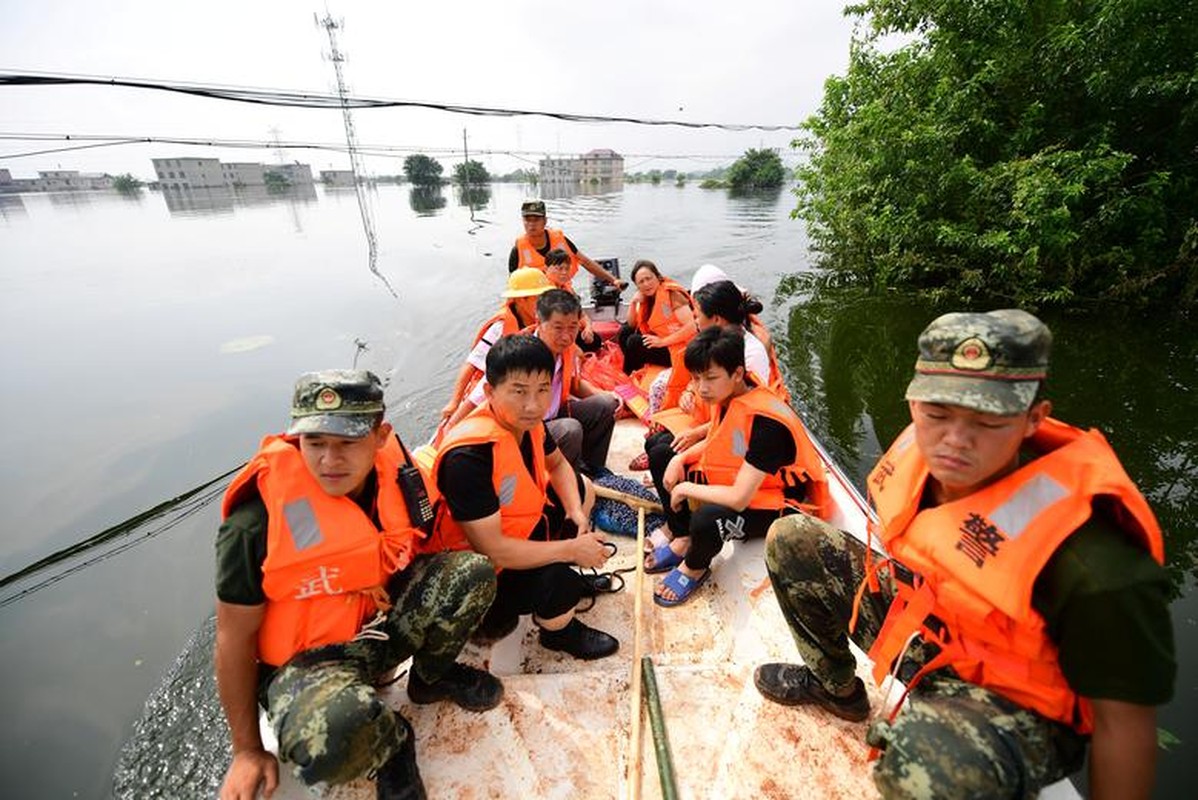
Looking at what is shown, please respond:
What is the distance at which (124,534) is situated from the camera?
181 inches

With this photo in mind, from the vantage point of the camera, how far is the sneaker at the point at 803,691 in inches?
71.9

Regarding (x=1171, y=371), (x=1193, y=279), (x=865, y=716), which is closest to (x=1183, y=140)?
(x=1193, y=279)

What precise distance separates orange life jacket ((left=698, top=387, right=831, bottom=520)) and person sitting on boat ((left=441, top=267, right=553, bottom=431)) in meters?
1.61

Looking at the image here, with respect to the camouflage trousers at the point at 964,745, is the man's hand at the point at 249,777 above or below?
below

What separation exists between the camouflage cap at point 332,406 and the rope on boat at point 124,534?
446 centimetres

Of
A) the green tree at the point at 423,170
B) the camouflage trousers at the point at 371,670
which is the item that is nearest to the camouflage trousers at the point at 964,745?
the camouflage trousers at the point at 371,670

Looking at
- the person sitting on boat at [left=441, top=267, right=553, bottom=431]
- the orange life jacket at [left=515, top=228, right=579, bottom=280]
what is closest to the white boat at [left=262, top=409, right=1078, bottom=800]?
the person sitting on boat at [left=441, top=267, right=553, bottom=431]

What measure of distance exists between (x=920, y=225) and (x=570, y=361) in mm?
7705

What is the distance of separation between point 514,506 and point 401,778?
0.93 meters

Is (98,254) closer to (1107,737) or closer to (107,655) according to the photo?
(107,655)

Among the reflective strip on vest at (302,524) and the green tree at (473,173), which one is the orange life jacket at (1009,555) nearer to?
the reflective strip on vest at (302,524)

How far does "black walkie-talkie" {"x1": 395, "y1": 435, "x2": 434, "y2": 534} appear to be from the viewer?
1.79 meters

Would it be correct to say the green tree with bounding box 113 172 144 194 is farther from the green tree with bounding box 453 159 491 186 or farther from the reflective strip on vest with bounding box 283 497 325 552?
the reflective strip on vest with bounding box 283 497 325 552

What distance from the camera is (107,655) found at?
11.2 feet
